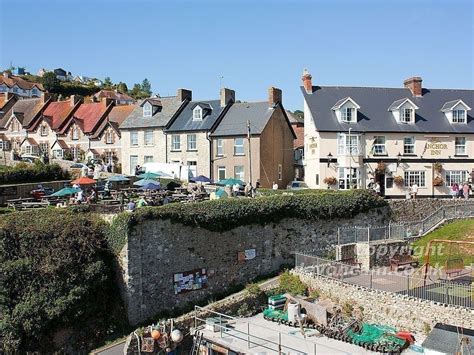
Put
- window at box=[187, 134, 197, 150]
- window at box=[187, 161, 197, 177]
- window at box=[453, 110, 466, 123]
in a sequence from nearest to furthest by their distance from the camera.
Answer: window at box=[453, 110, 466, 123], window at box=[187, 161, 197, 177], window at box=[187, 134, 197, 150]

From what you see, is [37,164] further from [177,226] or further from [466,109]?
[466,109]

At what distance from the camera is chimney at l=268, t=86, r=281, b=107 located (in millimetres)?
40850

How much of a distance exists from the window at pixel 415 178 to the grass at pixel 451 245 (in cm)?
623

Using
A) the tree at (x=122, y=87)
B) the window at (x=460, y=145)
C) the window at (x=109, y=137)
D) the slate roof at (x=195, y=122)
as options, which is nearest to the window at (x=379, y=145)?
the window at (x=460, y=145)

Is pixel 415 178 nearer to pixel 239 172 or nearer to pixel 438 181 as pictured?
pixel 438 181

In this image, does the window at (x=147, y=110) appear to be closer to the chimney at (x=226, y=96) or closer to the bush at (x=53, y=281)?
the chimney at (x=226, y=96)

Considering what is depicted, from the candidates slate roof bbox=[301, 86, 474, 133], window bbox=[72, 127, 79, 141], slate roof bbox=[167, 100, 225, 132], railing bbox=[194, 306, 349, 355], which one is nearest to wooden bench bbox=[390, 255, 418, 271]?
railing bbox=[194, 306, 349, 355]

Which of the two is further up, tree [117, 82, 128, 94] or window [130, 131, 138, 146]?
tree [117, 82, 128, 94]

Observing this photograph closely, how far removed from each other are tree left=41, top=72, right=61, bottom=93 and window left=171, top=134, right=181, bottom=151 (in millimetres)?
74341

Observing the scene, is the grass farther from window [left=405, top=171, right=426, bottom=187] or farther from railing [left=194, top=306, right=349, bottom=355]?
railing [left=194, top=306, right=349, bottom=355]

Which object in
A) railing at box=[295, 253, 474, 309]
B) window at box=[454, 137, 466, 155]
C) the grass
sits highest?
window at box=[454, 137, 466, 155]

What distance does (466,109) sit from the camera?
128 feet

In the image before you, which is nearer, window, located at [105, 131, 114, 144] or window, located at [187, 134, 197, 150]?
window, located at [187, 134, 197, 150]

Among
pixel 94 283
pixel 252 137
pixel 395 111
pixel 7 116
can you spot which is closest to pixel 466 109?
pixel 395 111
